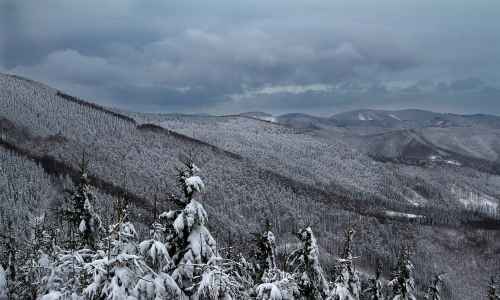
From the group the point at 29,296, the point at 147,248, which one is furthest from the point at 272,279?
the point at 29,296

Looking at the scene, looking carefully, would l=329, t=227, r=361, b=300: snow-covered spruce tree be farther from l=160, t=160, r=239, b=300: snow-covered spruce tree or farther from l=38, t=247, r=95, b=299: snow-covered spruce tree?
l=38, t=247, r=95, b=299: snow-covered spruce tree

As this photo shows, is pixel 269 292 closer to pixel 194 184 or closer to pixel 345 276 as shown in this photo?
pixel 194 184

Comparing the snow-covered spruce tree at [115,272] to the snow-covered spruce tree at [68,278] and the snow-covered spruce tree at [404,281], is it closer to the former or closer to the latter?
the snow-covered spruce tree at [68,278]

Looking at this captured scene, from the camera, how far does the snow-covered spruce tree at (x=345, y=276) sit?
97.9 ft

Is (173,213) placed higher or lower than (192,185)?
lower

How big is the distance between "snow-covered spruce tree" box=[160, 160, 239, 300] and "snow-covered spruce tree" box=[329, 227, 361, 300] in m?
15.2

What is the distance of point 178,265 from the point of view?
1650 centimetres

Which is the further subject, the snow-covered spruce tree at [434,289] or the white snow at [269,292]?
the snow-covered spruce tree at [434,289]

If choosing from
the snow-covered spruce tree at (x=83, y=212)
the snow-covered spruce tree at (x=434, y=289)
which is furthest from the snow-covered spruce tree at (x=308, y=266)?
the snow-covered spruce tree at (x=434, y=289)

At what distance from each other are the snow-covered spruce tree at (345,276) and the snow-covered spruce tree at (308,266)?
1.07 meters

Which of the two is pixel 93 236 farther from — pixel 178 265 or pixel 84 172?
pixel 178 265

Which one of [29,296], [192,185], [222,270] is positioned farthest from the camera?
[29,296]

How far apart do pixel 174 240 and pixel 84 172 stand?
17.8 m

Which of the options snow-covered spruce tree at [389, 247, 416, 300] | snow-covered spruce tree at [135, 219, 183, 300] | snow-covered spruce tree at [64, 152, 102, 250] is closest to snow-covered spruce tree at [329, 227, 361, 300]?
snow-covered spruce tree at [389, 247, 416, 300]
